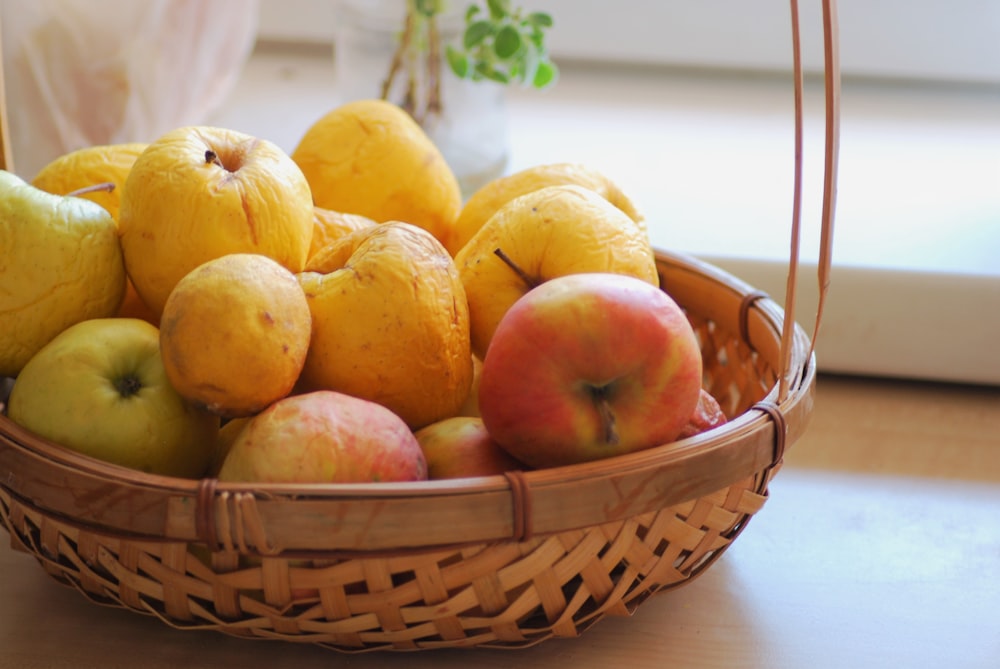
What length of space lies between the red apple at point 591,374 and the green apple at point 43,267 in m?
0.23

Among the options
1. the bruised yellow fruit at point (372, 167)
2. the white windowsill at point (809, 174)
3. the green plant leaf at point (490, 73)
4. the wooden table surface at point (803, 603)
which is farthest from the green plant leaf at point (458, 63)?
the wooden table surface at point (803, 603)

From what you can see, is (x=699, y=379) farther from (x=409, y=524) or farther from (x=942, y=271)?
(x=942, y=271)

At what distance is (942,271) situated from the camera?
0.85 meters

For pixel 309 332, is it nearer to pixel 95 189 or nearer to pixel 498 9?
pixel 95 189

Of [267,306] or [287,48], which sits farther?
[287,48]

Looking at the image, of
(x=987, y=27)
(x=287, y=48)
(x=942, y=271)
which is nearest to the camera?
(x=942, y=271)

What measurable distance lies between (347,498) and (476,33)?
1.98 feet

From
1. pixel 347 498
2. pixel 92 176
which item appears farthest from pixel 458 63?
pixel 347 498

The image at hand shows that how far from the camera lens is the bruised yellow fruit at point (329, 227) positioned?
62cm

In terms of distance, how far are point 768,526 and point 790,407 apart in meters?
0.17

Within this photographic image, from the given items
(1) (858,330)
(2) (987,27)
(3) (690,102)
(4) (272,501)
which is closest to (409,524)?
(4) (272,501)

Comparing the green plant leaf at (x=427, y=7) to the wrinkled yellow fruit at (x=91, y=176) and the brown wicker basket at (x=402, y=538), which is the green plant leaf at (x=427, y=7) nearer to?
the wrinkled yellow fruit at (x=91, y=176)

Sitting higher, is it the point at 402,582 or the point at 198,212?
the point at 198,212

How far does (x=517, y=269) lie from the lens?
22.4 inches
